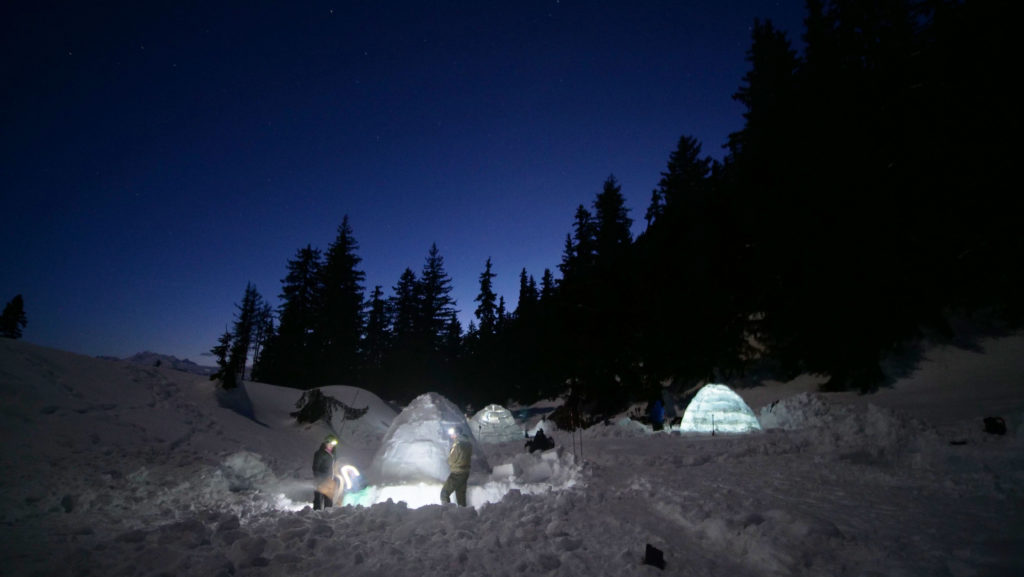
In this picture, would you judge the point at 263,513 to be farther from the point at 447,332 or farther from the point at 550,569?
the point at 447,332

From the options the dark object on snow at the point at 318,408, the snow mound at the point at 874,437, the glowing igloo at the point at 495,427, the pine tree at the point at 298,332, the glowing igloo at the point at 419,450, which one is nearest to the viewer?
the snow mound at the point at 874,437

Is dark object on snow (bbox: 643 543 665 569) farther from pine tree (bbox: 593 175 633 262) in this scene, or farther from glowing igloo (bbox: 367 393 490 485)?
pine tree (bbox: 593 175 633 262)

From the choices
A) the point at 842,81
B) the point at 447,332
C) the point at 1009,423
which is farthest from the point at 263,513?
the point at 447,332

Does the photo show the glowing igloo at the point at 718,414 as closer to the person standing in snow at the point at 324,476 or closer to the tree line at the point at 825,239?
the tree line at the point at 825,239

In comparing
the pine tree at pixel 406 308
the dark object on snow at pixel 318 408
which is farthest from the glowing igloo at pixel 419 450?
the pine tree at pixel 406 308

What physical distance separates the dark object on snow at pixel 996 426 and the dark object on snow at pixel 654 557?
28.3ft

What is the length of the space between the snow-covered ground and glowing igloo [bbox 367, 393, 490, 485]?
0.36 metres

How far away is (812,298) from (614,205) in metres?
23.4

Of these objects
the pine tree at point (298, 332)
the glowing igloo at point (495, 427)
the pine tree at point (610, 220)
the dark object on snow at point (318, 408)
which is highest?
the pine tree at point (610, 220)

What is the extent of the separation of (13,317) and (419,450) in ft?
192

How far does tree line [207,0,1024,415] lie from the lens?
16797 mm

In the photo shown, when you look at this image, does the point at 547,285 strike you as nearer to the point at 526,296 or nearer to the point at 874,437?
the point at 526,296

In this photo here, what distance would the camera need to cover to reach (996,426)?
26.8 feet

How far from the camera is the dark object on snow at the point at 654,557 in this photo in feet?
13.6
